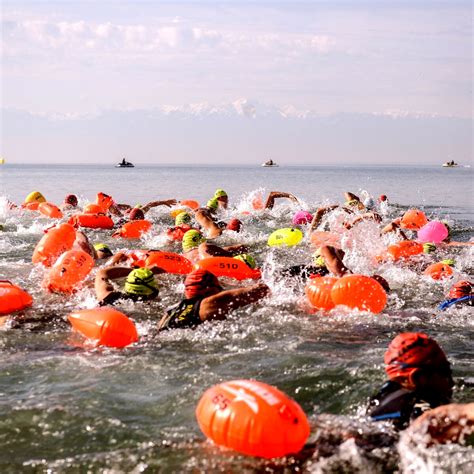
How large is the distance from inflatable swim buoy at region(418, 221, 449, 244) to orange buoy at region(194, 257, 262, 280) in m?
6.41

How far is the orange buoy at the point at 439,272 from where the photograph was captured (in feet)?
39.6

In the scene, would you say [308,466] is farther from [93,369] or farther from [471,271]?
[471,271]

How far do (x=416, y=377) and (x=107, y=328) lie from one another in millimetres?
4034

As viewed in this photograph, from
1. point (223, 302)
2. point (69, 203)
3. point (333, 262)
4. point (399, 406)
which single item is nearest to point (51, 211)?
point (69, 203)

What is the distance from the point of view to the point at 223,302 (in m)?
8.22

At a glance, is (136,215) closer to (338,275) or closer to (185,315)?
(338,275)

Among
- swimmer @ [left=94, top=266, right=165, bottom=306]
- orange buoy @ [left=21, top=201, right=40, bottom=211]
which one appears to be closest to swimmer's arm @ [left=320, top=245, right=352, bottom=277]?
swimmer @ [left=94, top=266, right=165, bottom=306]

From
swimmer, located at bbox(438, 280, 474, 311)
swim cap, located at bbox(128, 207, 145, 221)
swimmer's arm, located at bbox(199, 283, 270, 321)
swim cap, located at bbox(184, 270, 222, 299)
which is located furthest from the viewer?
swim cap, located at bbox(128, 207, 145, 221)

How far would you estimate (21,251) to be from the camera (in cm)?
1652

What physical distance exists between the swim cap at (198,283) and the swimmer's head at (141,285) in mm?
1286

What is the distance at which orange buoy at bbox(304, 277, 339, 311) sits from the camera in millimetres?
9391

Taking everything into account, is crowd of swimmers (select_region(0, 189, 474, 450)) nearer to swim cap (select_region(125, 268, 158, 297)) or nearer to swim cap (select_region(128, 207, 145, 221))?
swim cap (select_region(125, 268, 158, 297))

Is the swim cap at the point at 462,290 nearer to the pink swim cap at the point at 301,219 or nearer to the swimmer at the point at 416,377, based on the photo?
the swimmer at the point at 416,377

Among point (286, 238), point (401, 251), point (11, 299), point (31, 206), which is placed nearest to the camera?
point (11, 299)
